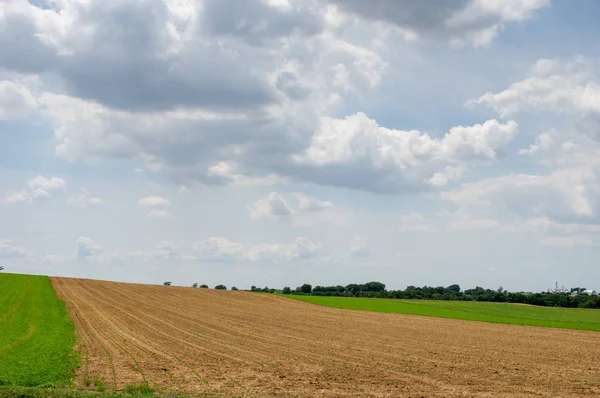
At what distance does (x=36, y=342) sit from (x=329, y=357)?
50.2 feet

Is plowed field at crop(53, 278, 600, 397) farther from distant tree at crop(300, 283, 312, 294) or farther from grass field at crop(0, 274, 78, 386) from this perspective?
distant tree at crop(300, 283, 312, 294)

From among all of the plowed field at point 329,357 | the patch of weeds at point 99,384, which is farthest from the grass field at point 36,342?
the plowed field at point 329,357

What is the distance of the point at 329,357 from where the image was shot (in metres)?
29.4

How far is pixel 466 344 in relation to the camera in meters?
37.9

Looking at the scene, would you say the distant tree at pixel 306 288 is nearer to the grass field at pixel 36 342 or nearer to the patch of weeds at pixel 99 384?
the grass field at pixel 36 342

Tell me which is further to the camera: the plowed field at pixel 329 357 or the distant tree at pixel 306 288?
the distant tree at pixel 306 288

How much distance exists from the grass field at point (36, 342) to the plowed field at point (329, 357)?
3.68 ft

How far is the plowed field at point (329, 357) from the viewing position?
71.4 ft

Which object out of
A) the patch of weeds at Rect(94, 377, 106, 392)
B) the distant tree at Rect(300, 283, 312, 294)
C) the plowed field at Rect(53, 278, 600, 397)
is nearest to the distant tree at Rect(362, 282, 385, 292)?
the distant tree at Rect(300, 283, 312, 294)

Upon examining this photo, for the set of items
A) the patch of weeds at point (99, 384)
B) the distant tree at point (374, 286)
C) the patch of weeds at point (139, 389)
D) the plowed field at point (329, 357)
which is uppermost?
the distant tree at point (374, 286)

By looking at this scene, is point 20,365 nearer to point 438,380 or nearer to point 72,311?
point 438,380

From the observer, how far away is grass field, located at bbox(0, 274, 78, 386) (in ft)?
71.4

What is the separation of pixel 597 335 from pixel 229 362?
3527 centimetres

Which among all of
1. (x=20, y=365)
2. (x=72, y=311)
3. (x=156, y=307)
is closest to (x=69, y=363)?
(x=20, y=365)
